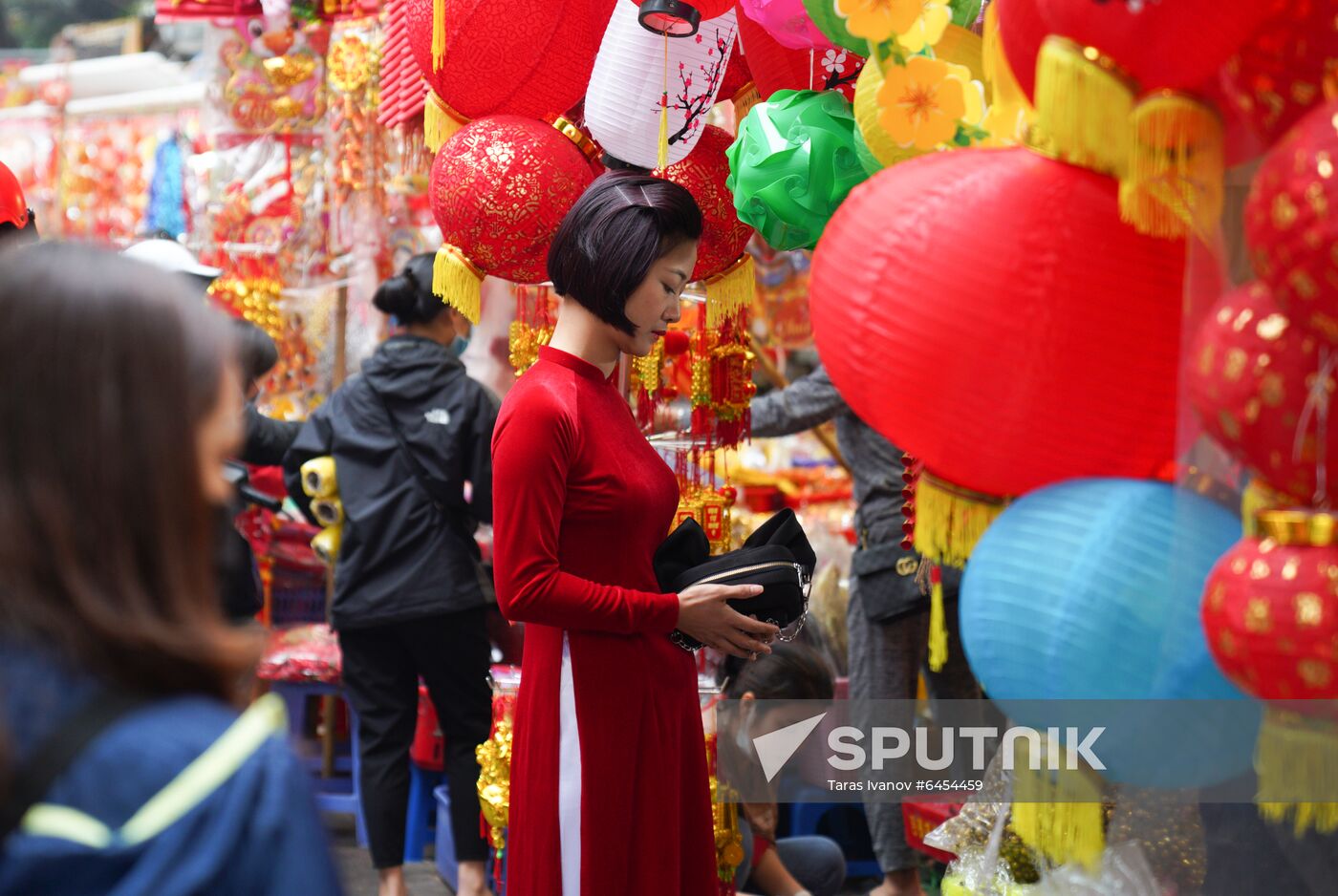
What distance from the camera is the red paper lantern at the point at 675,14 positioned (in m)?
2.09

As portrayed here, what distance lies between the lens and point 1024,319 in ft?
4.63

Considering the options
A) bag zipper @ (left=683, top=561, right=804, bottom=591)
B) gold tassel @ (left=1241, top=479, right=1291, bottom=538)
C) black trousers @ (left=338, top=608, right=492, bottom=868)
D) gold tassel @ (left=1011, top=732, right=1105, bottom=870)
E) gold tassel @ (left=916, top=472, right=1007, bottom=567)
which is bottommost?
black trousers @ (left=338, top=608, right=492, bottom=868)

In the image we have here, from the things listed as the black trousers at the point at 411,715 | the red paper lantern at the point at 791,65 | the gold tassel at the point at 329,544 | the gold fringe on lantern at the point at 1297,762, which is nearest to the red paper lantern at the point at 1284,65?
the gold fringe on lantern at the point at 1297,762

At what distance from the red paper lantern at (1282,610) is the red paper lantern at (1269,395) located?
0.04 m

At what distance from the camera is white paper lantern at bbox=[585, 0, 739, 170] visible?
2309 mm

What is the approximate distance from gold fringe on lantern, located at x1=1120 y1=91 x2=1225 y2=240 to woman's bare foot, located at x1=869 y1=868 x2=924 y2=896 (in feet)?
7.95

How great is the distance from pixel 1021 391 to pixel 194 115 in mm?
6308

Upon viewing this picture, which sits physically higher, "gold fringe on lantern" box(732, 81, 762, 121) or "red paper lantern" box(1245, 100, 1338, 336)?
"red paper lantern" box(1245, 100, 1338, 336)

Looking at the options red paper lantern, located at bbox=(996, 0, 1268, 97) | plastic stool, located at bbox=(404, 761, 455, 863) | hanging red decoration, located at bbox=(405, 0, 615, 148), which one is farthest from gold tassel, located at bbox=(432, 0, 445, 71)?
plastic stool, located at bbox=(404, 761, 455, 863)

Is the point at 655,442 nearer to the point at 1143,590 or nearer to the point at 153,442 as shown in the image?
the point at 1143,590

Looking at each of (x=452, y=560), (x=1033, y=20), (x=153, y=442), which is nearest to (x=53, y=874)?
(x=153, y=442)

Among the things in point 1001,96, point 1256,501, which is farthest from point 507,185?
point 1256,501

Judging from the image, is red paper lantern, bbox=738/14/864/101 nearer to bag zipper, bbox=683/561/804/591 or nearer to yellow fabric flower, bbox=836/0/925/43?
yellow fabric flower, bbox=836/0/925/43

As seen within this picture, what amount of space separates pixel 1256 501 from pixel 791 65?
1.28 metres
